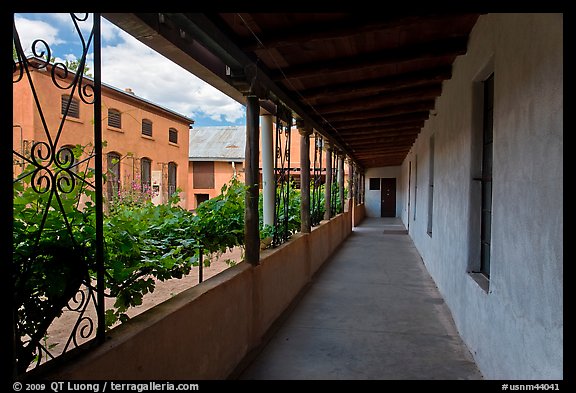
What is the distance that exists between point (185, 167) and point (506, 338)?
9.09 metres

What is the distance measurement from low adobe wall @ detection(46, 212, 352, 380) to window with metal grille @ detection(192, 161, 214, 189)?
51.6ft

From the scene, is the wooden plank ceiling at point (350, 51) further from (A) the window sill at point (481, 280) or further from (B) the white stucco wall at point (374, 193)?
(B) the white stucco wall at point (374, 193)

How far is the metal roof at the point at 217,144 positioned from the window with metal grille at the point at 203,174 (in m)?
0.45

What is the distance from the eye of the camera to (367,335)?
4004 millimetres

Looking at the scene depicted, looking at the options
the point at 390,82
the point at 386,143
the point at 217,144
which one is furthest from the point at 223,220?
the point at 217,144

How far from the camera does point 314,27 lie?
3.07 metres

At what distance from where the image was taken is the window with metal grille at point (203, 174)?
65.7ft

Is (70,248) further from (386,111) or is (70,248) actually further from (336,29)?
(386,111)

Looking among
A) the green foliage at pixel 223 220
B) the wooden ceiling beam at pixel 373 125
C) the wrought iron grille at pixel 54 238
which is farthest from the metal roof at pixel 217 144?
the wrought iron grille at pixel 54 238

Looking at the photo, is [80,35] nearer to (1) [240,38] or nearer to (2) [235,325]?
(1) [240,38]

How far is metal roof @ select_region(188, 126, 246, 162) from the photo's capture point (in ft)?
64.1

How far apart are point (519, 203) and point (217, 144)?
19596 millimetres

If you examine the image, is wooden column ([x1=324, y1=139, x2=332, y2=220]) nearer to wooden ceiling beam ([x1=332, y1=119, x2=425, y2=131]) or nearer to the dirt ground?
wooden ceiling beam ([x1=332, y1=119, x2=425, y2=131])

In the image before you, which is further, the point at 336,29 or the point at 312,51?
the point at 312,51
